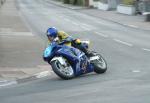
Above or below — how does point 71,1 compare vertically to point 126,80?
below

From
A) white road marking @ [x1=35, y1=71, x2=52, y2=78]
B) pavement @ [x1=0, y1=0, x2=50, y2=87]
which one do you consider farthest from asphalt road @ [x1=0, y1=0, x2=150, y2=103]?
pavement @ [x1=0, y1=0, x2=50, y2=87]

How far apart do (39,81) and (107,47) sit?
29.5ft

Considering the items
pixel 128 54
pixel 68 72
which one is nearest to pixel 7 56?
pixel 128 54

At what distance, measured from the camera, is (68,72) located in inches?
571

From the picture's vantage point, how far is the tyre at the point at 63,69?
1427 cm

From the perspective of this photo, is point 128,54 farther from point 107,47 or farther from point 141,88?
point 141,88

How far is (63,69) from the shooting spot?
570 inches

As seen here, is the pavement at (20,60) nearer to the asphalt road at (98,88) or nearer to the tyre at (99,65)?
the asphalt road at (98,88)

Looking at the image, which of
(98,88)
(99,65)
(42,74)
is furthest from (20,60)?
(98,88)

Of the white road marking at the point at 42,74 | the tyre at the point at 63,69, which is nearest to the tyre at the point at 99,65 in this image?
the tyre at the point at 63,69

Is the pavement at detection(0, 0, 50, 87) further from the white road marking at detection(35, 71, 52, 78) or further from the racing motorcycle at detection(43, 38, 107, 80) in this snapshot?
the racing motorcycle at detection(43, 38, 107, 80)

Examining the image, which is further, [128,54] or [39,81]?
[128,54]

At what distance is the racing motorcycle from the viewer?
14.3 meters

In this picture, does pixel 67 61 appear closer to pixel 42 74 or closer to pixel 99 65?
pixel 99 65
